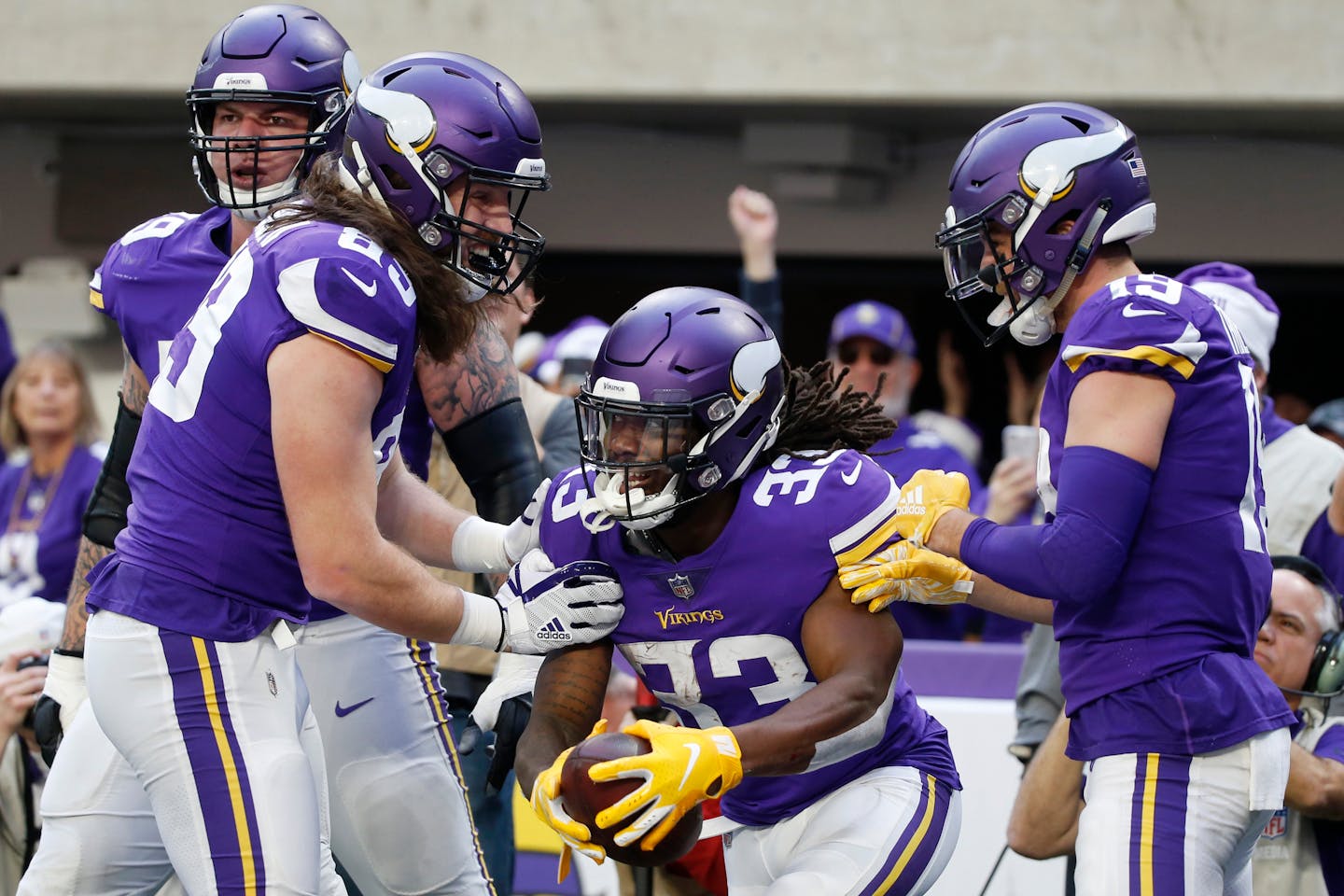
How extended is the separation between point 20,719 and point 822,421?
2329mm

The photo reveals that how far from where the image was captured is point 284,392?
2754mm

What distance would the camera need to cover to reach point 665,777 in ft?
8.89

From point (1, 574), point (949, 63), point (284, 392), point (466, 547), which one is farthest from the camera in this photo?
point (949, 63)

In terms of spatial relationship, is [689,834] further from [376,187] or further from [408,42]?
[408,42]

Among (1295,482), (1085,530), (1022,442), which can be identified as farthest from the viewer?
(1022,442)

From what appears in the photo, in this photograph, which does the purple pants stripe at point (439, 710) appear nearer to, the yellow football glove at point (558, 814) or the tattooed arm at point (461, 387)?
the tattooed arm at point (461, 387)

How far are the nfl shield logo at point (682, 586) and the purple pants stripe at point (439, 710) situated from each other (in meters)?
0.74

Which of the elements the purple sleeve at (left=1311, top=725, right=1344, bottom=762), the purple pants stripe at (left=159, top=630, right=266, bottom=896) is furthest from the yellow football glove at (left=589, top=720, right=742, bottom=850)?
the purple sleeve at (left=1311, top=725, right=1344, bottom=762)

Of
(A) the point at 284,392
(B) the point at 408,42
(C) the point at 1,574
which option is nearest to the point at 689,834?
(A) the point at 284,392

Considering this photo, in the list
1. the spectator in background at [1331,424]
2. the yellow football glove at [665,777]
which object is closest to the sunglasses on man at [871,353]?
the spectator in background at [1331,424]

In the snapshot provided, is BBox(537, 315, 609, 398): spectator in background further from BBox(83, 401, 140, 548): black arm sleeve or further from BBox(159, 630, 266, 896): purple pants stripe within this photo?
BBox(159, 630, 266, 896): purple pants stripe

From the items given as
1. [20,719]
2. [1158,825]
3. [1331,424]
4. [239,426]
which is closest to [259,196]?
[239,426]

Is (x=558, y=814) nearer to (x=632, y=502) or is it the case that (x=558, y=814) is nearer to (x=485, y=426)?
(x=632, y=502)

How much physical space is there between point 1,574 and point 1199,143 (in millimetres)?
5907
